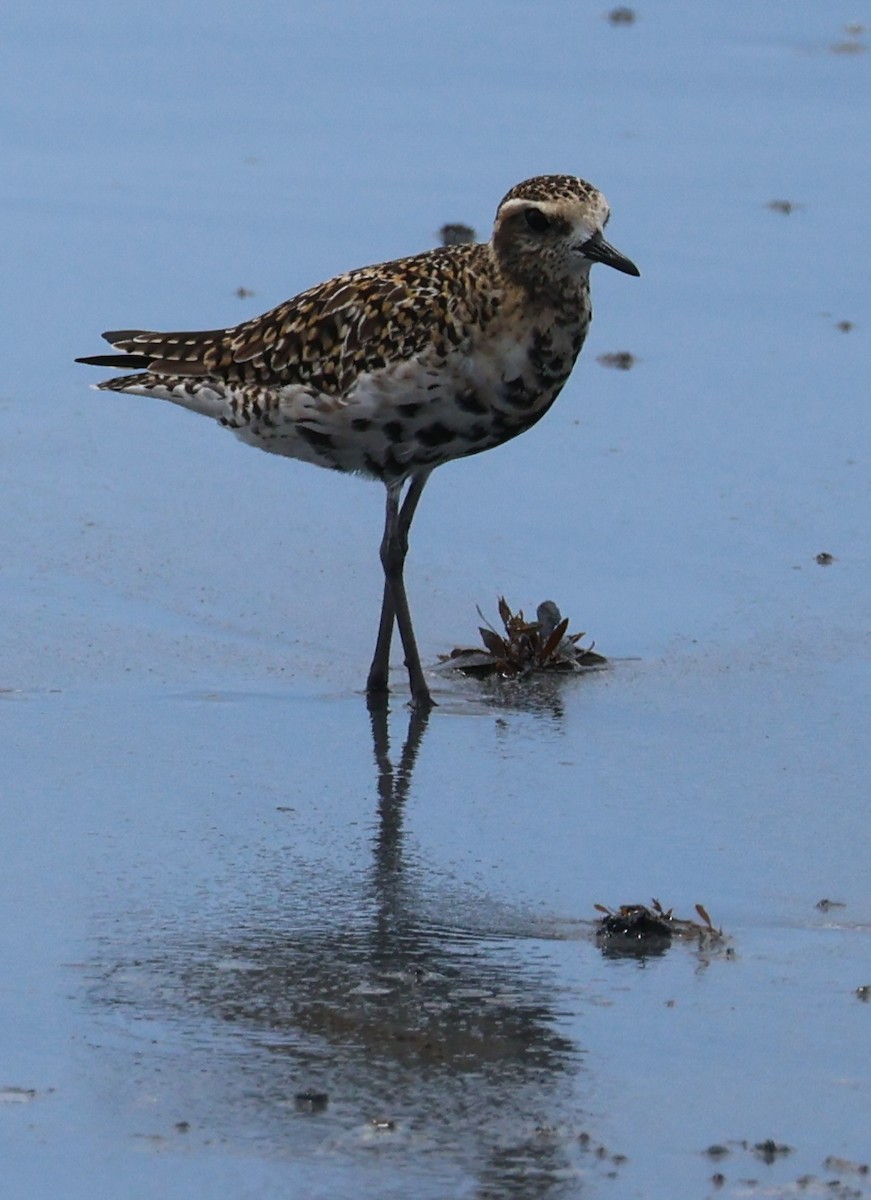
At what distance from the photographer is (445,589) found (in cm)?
861

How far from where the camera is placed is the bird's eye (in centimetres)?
757

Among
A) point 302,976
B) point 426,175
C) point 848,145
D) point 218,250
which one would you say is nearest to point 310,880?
point 302,976

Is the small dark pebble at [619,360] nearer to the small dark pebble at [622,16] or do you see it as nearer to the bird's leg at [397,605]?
the bird's leg at [397,605]

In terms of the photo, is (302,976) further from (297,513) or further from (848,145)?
(848,145)

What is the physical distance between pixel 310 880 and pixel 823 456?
13.8 ft

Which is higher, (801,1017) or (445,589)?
(445,589)

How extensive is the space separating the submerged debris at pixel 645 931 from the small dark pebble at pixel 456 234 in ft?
21.7

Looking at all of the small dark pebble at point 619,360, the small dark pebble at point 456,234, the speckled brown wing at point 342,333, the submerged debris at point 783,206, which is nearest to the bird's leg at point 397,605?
the speckled brown wing at point 342,333

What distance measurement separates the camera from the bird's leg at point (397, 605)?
7.62 metres

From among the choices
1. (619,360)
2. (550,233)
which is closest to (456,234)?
(619,360)

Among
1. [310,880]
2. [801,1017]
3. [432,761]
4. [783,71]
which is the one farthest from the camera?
[783,71]

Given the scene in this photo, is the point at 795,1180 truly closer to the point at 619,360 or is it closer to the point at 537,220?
the point at 537,220

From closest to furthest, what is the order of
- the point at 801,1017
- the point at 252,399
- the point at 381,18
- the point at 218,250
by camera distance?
the point at 801,1017, the point at 252,399, the point at 218,250, the point at 381,18

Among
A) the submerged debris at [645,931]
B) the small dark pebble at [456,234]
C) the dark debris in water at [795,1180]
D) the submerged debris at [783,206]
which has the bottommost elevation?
the dark debris in water at [795,1180]
